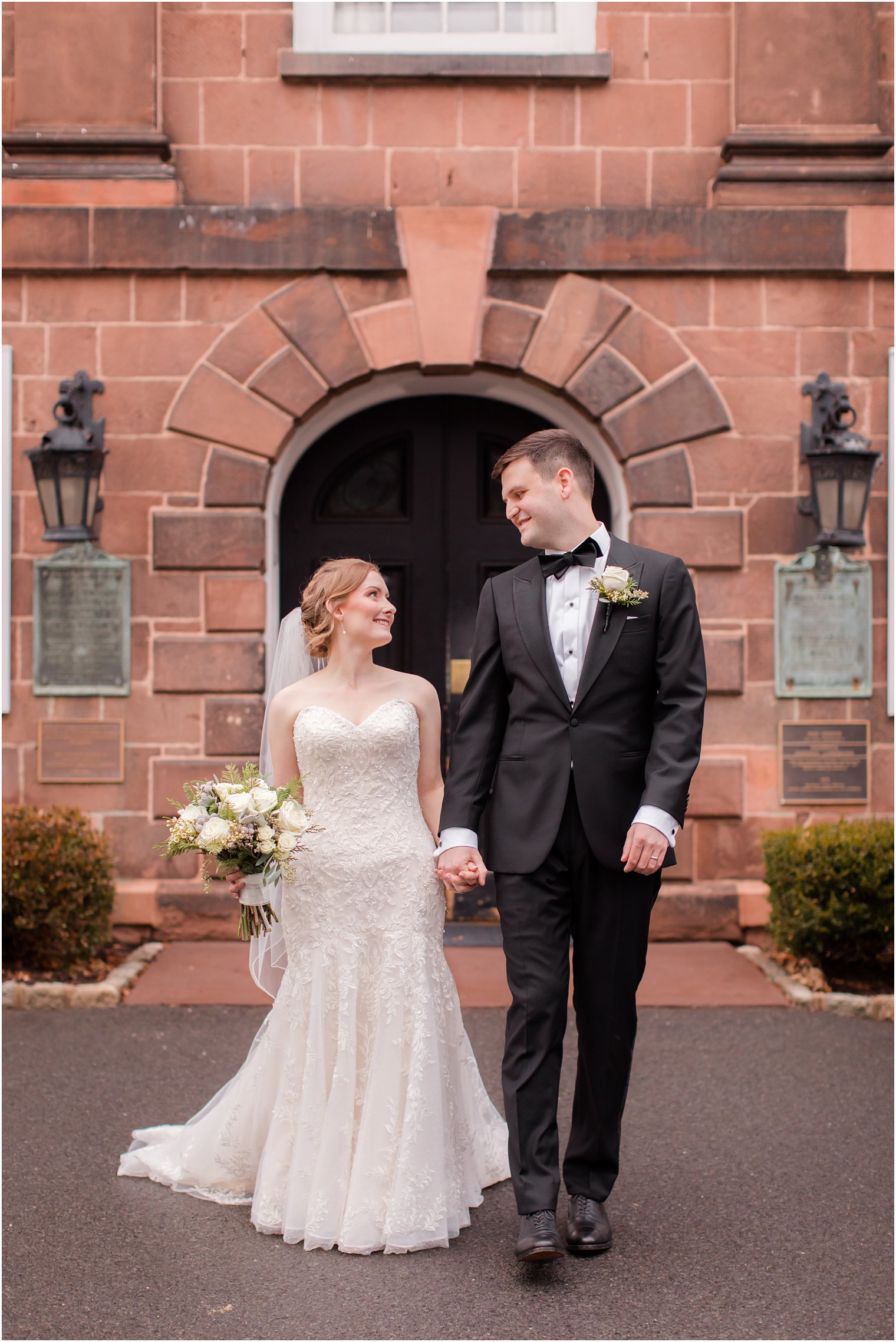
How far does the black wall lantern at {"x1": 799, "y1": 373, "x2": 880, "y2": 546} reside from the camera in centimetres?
659

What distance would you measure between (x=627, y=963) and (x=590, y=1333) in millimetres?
923

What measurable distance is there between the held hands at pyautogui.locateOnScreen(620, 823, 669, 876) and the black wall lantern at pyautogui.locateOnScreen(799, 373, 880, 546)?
4.00m

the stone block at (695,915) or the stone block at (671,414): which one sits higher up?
the stone block at (671,414)

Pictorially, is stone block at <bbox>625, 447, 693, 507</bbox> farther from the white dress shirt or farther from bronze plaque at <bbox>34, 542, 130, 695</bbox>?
the white dress shirt

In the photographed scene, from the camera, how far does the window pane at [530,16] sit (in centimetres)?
705

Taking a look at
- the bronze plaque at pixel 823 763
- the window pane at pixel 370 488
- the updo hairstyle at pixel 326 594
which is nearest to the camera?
the updo hairstyle at pixel 326 594

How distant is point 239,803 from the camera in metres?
3.42

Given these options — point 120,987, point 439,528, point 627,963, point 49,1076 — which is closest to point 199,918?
point 120,987

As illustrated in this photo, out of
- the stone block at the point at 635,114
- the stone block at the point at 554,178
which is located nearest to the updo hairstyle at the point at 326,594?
the stone block at the point at 554,178

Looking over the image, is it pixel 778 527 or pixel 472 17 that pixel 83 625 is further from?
pixel 472 17

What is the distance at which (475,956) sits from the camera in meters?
6.53

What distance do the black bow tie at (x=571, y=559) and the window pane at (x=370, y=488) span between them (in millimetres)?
3919

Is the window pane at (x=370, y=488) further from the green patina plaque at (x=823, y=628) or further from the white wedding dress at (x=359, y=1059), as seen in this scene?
the white wedding dress at (x=359, y=1059)

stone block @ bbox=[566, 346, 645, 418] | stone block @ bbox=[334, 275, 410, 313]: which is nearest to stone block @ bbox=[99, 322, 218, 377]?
stone block @ bbox=[334, 275, 410, 313]
